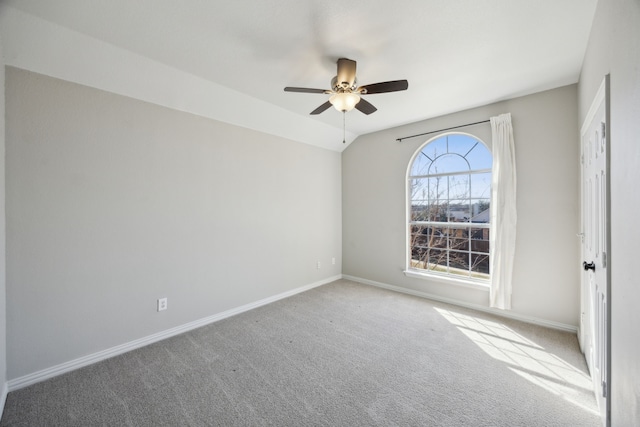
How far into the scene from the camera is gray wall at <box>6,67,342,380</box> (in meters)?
1.94

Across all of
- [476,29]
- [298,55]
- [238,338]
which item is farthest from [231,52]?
[238,338]

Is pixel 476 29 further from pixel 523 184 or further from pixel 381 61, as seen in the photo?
pixel 523 184

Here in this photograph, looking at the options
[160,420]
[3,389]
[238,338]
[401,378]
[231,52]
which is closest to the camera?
[160,420]

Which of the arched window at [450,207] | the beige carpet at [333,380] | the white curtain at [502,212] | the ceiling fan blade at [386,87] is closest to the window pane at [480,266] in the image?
the arched window at [450,207]

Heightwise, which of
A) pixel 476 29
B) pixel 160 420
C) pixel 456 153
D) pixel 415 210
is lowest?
pixel 160 420

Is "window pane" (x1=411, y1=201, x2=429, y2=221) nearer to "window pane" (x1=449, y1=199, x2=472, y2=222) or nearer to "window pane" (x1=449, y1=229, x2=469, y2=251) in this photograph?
"window pane" (x1=449, y1=199, x2=472, y2=222)

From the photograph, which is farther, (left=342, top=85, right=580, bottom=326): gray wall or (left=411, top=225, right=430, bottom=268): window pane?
Answer: (left=411, top=225, right=430, bottom=268): window pane

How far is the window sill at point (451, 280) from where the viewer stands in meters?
3.30

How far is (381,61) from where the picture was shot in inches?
89.4

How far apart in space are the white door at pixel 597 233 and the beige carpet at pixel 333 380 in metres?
0.27

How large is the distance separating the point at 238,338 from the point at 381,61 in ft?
9.98

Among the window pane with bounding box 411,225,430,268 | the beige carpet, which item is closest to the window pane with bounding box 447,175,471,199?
the window pane with bounding box 411,225,430,268

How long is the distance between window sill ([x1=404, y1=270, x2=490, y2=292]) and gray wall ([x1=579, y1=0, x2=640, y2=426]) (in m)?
2.11

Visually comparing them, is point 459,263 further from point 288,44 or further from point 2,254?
point 2,254
